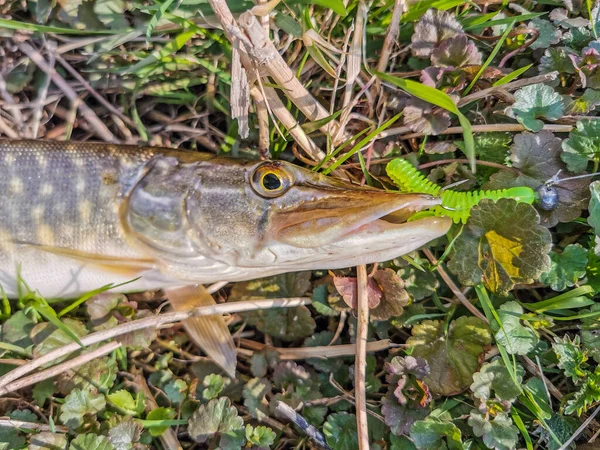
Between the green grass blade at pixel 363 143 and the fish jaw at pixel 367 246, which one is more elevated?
the green grass blade at pixel 363 143

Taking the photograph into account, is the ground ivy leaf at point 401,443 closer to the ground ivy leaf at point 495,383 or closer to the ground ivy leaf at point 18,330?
the ground ivy leaf at point 495,383

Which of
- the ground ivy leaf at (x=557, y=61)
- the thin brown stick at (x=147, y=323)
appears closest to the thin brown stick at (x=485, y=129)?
the ground ivy leaf at (x=557, y=61)

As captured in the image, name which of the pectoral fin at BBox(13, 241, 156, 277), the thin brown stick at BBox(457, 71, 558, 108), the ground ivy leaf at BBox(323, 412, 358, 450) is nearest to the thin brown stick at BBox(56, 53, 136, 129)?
the pectoral fin at BBox(13, 241, 156, 277)

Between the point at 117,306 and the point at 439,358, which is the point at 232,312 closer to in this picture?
the point at 117,306

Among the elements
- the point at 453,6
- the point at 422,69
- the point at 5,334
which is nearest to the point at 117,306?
the point at 5,334

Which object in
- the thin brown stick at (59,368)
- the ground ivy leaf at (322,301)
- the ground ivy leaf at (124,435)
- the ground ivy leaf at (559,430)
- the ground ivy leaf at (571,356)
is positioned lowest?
the ground ivy leaf at (559,430)

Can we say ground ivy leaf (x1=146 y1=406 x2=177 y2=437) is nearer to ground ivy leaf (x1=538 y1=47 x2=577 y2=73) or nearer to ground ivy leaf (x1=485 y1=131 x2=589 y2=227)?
ground ivy leaf (x1=485 y1=131 x2=589 y2=227)

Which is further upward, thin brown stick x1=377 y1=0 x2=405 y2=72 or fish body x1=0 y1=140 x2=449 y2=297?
thin brown stick x1=377 y1=0 x2=405 y2=72
